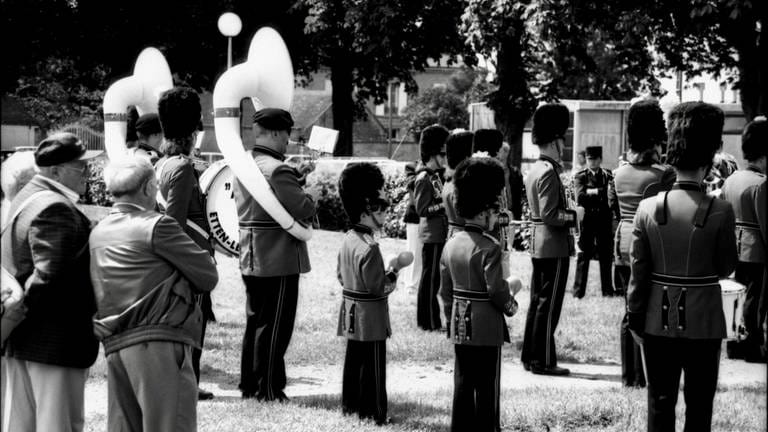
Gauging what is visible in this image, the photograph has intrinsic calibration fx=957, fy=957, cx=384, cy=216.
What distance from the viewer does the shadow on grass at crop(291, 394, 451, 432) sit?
21.2ft

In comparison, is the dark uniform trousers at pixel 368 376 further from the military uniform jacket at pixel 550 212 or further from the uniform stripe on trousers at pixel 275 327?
the military uniform jacket at pixel 550 212

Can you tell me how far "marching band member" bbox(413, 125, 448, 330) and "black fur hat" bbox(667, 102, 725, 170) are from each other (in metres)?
4.72

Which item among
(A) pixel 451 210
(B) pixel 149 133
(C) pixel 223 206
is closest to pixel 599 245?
(A) pixel 451 210

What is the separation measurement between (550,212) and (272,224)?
237cm

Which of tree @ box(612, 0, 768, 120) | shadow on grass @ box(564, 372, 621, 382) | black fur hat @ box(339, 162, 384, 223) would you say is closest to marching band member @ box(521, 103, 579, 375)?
shadow on grass @ box(564, 372, 621, 382)

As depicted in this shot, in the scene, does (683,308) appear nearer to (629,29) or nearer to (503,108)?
(629,29)

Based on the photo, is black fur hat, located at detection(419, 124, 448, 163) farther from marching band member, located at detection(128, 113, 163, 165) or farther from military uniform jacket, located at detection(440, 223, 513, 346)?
military uniform jacket, located at detection(440, 223, 513, 346)

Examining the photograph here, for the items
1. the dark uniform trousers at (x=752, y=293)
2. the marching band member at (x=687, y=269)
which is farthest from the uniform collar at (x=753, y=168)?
the marching band member at (x=687, y=269)

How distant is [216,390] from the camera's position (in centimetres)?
762

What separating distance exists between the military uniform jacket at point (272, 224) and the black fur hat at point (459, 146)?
2.76 meters

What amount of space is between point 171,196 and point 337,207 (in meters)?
15.4

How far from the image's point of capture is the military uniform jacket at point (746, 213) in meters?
8.20

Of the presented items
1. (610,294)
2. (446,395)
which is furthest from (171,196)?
(610,294)

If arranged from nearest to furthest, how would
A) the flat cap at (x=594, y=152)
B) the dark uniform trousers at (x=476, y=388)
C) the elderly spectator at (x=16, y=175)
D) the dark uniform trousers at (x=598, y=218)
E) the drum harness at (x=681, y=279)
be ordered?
the drum harness at (x=681, y=279) < the elderly spectator at (x=16, y=175) < the dark uniform trousers at (x=476, y=388) < the flat cap at (x=594, y=152) < the dark uniform trousers at (x=598, y=218)
